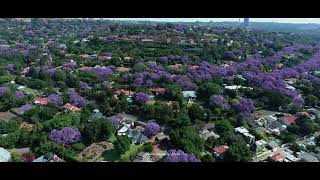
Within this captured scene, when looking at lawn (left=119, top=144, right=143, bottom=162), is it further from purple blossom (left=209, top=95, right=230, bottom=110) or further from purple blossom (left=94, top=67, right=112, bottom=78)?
purple blossom (left=94, top=67, right=112, bottom=78)

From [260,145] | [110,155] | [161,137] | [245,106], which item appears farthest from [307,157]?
[110,155]

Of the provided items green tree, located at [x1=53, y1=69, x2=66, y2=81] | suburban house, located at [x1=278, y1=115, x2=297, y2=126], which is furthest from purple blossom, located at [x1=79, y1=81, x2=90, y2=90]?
suburban house, located at [x1=278, y1=115, x2=297, y2=126]

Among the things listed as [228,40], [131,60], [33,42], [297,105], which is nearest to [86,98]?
[131,60]

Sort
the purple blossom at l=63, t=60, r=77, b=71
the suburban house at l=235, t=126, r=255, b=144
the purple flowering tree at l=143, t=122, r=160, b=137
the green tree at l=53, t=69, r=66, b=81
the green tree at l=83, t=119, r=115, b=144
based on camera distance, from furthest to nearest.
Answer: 1. the purple blossom at l=63, t=60, r=77, b=71
2. the green tree at l=53, t=69, r=66, b=81
3. the suburban house at l=235, t=126, r=255, b=144
4. the purple flowering tree at l=143, t=122, r=160, b=137
5. the green tree at l=83, t=119, r=115, b=144

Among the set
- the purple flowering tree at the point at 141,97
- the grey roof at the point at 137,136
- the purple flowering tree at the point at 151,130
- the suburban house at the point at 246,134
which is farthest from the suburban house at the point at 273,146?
the purple flowering tree at the point at 141,97
